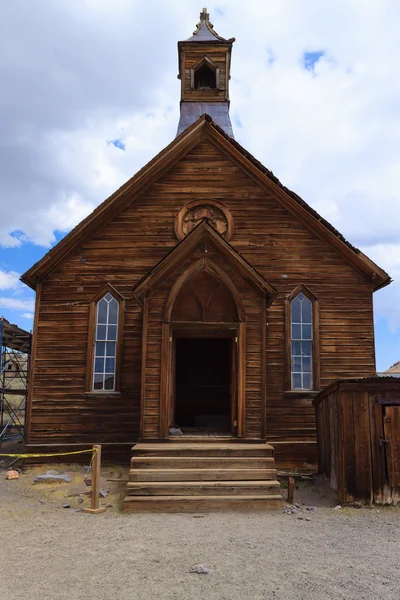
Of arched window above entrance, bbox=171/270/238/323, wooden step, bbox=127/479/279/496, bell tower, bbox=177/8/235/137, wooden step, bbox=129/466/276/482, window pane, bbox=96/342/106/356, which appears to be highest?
bell tower, bbox=177/8/235/137

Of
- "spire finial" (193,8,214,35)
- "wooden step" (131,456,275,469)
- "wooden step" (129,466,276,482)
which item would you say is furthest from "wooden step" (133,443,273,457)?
"spire finial" (193,8,214,35)

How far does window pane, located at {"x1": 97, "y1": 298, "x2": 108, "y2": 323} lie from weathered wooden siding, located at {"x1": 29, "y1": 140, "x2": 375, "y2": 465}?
1.05ft

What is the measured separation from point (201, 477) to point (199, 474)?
68 millimetres

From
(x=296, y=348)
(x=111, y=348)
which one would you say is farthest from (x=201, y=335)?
(x=296, y=348)

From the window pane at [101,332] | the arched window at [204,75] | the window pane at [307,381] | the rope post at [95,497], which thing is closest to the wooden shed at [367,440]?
the window pane at [307,381]

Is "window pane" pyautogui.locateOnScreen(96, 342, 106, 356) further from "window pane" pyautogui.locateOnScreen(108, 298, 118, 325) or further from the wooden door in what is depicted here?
the wooden door

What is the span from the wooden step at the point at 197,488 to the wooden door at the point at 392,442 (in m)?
2.19

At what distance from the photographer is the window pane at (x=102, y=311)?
44.4ft

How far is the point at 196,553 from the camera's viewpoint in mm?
6754

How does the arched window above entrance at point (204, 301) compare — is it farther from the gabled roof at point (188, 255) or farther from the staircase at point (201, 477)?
the staircase at point (201, 477)

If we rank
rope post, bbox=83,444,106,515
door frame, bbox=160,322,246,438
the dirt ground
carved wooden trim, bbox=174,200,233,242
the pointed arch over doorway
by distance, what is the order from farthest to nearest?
1. carved wooden trim, bbox=174,200,233,242
2. the pointed arch over doorway
3. door frame, bbox=160,322,246,438
4. rope post, bbox=83,444,106,515
5. the dirt ground

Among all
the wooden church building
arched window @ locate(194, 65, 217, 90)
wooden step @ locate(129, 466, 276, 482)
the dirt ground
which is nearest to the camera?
the dirt ground

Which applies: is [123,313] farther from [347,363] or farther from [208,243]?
[347,363]

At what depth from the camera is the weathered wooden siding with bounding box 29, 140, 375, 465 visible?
13.0 m
